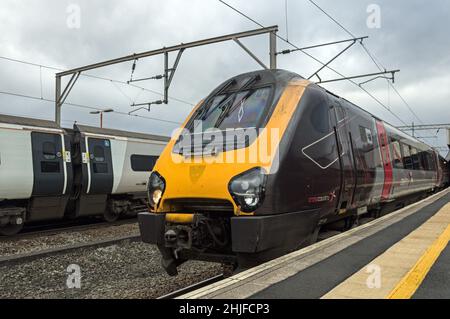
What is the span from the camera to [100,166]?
45.4ft

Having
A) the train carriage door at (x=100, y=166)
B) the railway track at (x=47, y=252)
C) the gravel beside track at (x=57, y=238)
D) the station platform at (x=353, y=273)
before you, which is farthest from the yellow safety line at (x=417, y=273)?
the train carriage door at (x=100, y=166)

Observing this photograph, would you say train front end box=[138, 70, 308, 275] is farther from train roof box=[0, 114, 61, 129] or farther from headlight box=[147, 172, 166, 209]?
train roof box=[0, 114, 61, 129]

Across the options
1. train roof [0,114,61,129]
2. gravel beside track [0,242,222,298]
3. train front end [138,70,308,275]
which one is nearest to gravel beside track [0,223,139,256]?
gravel beside track [0,242,222,298]

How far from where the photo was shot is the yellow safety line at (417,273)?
3.61 meters

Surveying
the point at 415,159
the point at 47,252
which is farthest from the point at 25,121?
the point at 415,159

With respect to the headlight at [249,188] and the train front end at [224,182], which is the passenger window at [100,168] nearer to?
the train front end at [224,182]

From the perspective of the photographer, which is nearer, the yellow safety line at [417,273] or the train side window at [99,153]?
the yellow safety line at [417,273]

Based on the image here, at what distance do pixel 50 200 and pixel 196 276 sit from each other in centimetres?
727

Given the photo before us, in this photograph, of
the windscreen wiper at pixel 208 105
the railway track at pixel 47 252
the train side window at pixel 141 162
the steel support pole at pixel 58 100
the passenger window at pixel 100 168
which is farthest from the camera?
the steel support pole at pixel 58 100

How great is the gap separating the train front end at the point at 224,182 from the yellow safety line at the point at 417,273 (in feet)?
4.55

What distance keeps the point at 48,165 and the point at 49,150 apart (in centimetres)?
45

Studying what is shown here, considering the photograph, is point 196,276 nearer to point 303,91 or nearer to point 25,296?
point 25,296

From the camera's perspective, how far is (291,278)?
13.3ft

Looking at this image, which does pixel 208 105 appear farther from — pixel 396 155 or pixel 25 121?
pixel 25 121
